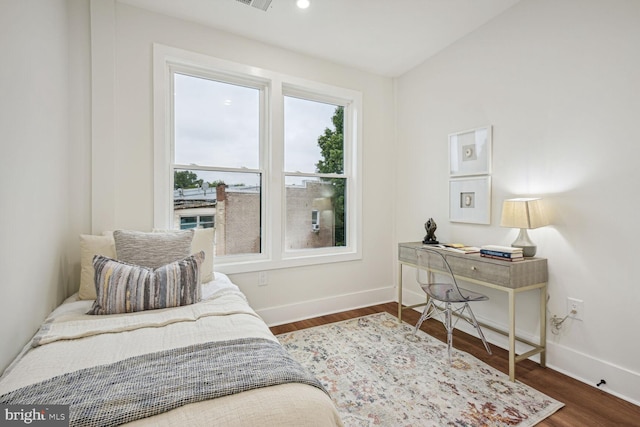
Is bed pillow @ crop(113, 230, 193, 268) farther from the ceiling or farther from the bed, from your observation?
the ceiling

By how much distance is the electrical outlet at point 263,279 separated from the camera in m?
2.74

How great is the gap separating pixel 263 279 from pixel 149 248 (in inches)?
45.4

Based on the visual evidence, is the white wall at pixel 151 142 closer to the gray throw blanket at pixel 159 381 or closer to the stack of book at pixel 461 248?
the stack of book at pixel 461 248


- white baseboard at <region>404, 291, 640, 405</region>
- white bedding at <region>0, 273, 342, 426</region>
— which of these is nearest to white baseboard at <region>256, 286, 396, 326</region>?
white bedding at <region>0, 273, 342, 426</region>

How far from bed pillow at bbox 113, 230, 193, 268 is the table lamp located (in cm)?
223

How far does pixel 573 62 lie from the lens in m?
1.96

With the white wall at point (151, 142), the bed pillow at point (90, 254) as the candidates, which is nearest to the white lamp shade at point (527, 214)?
the white wall at point (151, 142)

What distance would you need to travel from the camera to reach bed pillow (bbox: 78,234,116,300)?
175cm

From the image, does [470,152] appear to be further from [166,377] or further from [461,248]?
[166,377]

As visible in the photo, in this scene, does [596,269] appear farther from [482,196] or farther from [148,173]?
[148,173]

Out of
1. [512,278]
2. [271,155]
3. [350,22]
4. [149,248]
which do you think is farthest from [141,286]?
[350,22]

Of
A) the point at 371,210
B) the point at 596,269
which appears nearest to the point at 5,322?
the point at 371,210

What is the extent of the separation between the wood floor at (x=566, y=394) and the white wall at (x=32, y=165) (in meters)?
1.70

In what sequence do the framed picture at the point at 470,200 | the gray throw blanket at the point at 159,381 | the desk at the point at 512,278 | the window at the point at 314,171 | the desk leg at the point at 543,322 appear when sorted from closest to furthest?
the gray throw blanket at the point at 159,381
the desk at the point at 512,278
the desk leg at the point at 543,322
the framed picture at the point at 470,200
the window at the point at 314,171
